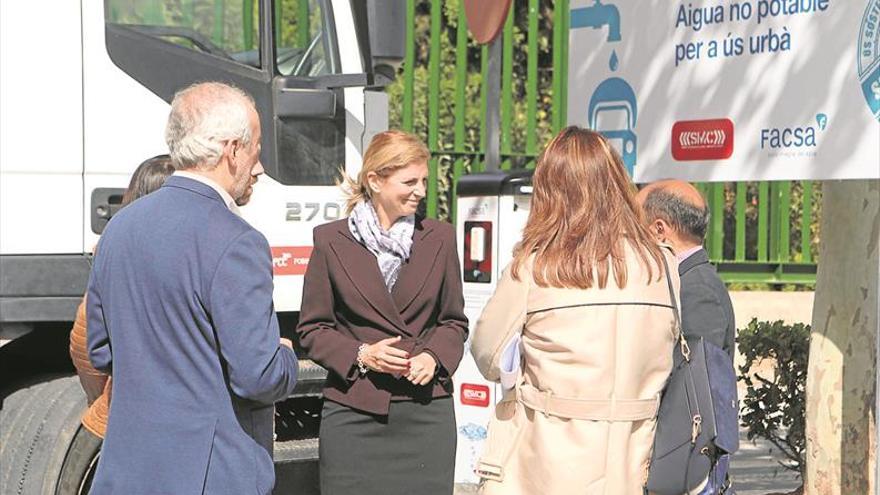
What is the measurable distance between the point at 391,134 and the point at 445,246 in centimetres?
42

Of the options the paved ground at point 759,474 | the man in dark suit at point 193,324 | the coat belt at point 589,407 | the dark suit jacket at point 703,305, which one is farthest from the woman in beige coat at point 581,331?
the paved ground at point 759,474

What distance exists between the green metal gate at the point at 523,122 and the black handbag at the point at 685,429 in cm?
693

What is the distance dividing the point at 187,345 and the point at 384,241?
1455 mm

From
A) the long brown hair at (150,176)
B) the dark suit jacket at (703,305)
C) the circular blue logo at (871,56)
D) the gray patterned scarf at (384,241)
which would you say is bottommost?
the dark suit jacket at (703,305)

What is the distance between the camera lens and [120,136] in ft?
17.9

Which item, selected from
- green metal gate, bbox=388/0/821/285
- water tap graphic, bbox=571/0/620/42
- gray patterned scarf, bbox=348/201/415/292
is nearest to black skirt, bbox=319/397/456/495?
gray patterned scarf, bbox=348/201/415/292

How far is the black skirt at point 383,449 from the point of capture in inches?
178

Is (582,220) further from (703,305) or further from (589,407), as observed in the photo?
(703,305)

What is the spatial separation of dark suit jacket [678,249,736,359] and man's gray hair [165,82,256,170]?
1.48 meters

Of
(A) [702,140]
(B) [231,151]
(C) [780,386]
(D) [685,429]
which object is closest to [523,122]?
(C) [780,386]

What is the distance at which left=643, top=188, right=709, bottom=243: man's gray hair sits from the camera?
433 cm

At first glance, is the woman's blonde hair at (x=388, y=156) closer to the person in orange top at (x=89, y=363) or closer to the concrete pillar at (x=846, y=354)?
the person in orange top at (x=89, y=363)

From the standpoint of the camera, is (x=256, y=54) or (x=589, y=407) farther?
(x=256, y=54)

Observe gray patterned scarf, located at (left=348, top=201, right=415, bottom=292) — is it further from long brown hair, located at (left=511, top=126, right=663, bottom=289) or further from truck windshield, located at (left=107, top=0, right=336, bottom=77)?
truck windshield, located at (left=107, top=0, right=336, bottom=77)
